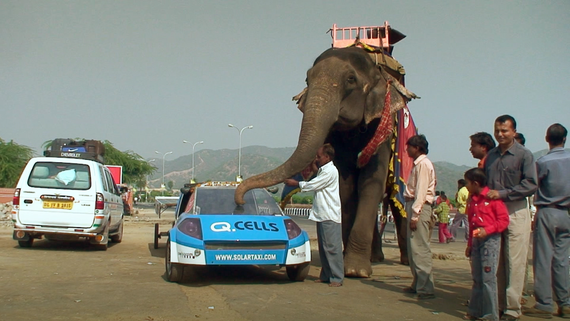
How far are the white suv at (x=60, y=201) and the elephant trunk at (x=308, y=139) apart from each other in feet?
17.9

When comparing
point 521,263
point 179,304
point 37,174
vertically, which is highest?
point 37,174

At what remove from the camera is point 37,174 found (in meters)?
12.9

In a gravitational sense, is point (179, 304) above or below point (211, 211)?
below

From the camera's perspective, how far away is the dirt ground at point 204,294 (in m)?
6.44

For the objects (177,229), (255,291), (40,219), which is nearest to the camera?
(255,291)

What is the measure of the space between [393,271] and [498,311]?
161 inches

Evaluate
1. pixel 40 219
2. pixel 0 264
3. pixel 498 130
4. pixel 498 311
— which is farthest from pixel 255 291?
pixel 40 219

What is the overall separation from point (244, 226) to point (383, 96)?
3125mm

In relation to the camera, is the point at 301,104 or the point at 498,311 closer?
the point at 498,311

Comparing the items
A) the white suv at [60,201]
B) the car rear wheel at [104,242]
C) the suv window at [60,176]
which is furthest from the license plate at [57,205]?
the car rear wheel at [104,242]

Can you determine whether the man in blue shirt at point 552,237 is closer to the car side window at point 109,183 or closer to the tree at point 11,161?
the car side window at point 109,183

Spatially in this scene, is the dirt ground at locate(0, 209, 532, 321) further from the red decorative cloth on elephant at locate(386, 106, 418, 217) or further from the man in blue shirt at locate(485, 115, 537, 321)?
the red decorative cloth on elephant at locate(386, 106, 418, 217)

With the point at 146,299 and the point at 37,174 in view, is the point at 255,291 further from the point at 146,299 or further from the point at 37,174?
the point at 37,174

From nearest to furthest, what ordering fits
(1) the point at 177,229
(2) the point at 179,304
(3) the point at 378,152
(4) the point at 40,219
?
(2) the point at 179,304
(1) the point at 177,229
(3) the point at 378,152
(4) the point at 40,219
